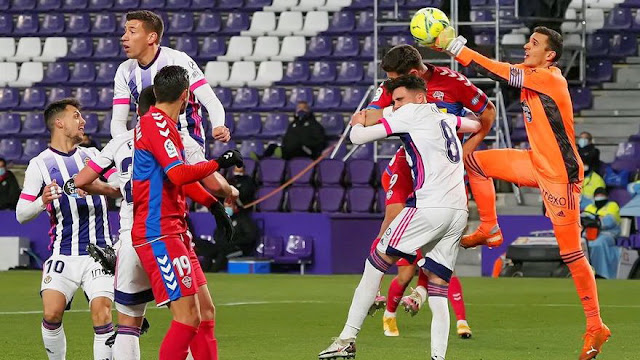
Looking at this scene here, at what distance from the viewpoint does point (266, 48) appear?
927 inches

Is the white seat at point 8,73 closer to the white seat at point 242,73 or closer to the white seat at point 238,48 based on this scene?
the white seat at point 238,48

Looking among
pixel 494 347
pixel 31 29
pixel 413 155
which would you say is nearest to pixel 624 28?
pixel 31 29

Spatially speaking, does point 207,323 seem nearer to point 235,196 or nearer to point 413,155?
point 235,196

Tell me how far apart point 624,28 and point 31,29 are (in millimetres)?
11632

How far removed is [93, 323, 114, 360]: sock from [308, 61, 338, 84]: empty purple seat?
15.3 metres

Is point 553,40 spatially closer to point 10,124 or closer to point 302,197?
point 302,197

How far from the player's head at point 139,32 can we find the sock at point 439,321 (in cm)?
243

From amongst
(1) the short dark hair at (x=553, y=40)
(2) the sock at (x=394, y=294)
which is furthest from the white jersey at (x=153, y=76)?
(1) the short dark hair at (x=553, y=40)

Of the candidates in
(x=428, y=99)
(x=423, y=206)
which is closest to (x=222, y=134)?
(x=423, y=206)

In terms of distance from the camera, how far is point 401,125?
7.69 metres

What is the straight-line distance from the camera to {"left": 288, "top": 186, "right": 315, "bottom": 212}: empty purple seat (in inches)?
787

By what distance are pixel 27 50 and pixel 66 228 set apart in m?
17.8

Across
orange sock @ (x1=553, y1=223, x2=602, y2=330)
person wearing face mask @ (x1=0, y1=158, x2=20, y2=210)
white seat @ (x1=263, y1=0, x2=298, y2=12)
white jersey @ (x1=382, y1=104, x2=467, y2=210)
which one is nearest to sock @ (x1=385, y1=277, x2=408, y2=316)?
orange sock @ (x1=553, y1=223, x2=602, y2=330)

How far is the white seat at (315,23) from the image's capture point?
2342 cm
